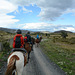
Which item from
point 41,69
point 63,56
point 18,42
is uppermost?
point 18,42

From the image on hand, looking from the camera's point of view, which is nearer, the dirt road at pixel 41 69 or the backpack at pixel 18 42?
the backpack at pixel 18 42

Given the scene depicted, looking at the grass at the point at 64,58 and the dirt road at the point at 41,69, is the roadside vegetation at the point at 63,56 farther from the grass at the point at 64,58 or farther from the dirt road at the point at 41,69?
the dirt road at the point at 41,69

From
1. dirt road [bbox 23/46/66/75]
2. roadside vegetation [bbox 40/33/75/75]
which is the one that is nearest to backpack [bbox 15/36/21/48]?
dirt road [bbox 23/46/66/75]

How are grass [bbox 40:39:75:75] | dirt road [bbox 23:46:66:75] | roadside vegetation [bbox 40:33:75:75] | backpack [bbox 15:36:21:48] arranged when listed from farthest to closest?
roadside vegetation [bbox 40:33:75:75]
grass [bbox 40:39:75:75]
dirt road [bbox 23:46:66:75]
backpack [bbox 15:36:21:48]

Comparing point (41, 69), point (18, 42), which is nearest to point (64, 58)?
point (41, 69)

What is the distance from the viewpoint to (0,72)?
24.4ft

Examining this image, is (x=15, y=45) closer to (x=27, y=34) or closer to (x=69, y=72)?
(x=27, y=34)

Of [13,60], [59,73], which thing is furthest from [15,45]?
[59,73]

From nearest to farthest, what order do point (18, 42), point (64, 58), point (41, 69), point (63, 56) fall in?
point (18, 42) < point (41, 69) < point (64, 58) < point (63, 56)

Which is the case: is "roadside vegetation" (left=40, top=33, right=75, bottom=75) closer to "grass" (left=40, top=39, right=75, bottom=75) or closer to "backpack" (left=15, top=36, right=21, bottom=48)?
"grass" (left=40, top=39, right=75, bottom=75)

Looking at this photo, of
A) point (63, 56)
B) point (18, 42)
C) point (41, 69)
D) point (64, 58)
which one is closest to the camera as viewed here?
point (18, 42)

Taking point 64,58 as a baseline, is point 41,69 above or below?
above

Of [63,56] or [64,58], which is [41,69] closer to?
[64,58]

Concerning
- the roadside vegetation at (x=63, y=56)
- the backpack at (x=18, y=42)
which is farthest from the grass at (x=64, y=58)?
the backpack at (x=18, y=42)
